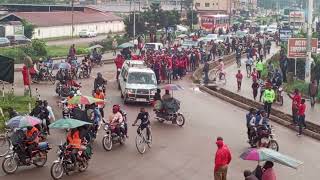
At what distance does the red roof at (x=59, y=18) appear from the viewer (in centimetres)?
7562

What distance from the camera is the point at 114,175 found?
1642cm

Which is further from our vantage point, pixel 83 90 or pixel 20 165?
pixel 83 90

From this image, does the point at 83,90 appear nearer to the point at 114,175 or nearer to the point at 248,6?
the point at 114,175

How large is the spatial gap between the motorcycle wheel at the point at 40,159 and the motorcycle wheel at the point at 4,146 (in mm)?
1786

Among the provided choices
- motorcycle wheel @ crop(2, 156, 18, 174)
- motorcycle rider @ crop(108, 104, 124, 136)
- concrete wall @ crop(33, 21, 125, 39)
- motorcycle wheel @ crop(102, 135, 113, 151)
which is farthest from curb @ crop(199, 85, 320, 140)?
concrete wall @ crop(33, 21, 125, 39)

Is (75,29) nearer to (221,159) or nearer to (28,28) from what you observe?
(28,28)

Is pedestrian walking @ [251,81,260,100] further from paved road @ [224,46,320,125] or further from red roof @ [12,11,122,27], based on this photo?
red roof @ [12,11,122,27]

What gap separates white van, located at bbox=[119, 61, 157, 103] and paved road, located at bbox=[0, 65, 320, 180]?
60 centimetres

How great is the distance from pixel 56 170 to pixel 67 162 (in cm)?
45

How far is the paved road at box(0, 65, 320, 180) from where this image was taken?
1662 cm

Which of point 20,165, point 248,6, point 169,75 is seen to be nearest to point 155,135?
point 20,165

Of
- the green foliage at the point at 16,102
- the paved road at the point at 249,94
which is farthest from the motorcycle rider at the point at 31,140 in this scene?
the paved road at the point at 249,94

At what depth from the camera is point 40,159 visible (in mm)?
16750

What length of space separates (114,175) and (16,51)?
111ft
